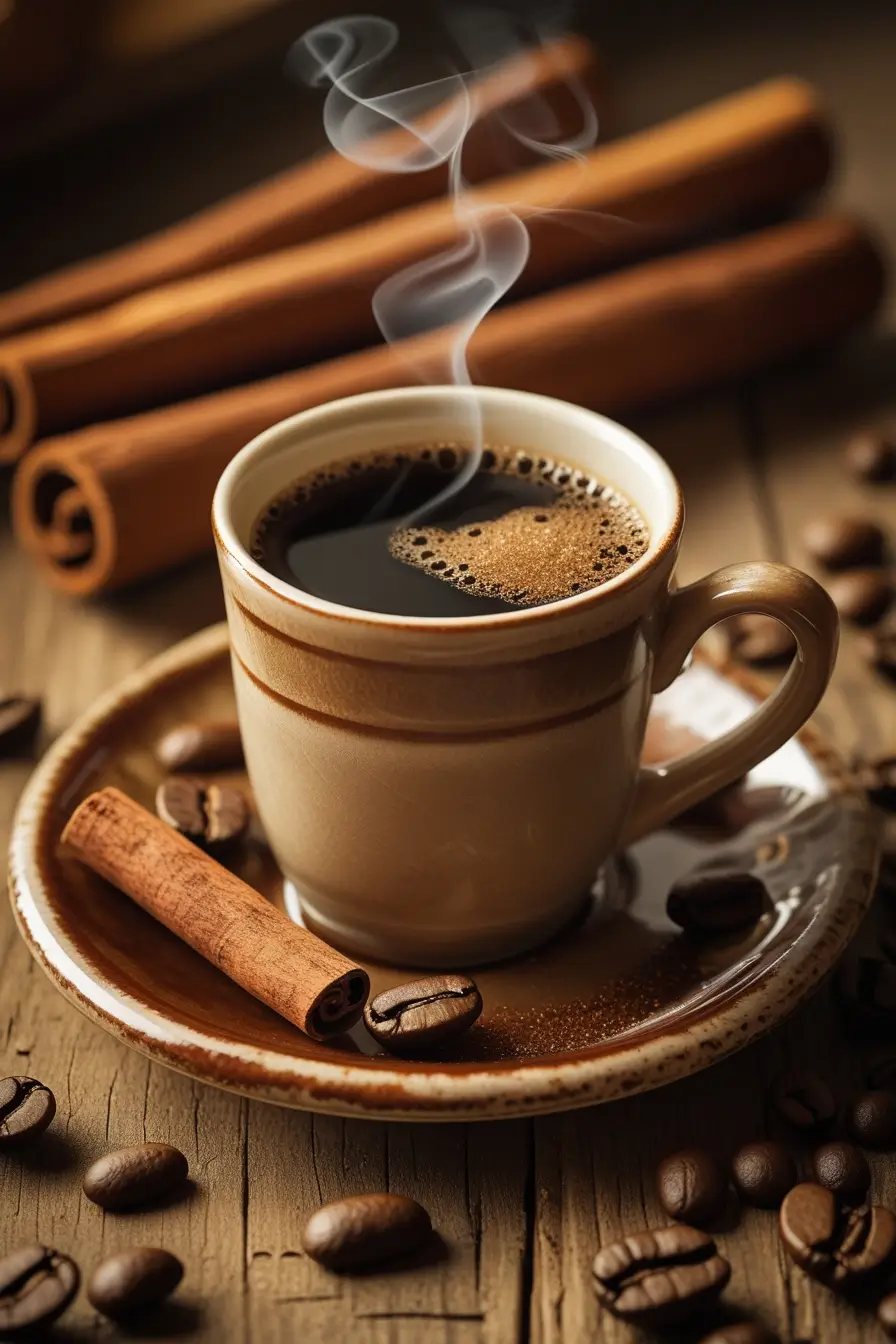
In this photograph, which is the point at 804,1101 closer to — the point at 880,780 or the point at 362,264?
the point at 880,780

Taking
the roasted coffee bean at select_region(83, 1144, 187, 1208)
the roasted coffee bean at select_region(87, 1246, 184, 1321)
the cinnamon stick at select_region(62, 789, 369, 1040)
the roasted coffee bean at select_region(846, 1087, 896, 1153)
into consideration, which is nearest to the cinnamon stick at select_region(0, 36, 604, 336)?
the cinnamon stick at select_region(62, 789, 369, 1040)

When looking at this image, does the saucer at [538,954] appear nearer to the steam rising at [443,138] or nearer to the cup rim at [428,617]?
the cup rim at [428,617]

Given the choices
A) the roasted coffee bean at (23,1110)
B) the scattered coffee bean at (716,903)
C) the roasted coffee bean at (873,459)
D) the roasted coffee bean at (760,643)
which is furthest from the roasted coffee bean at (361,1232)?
the roasted coffee bean at (873,459)

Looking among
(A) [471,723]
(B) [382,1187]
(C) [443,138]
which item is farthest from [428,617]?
(C) [443,138]

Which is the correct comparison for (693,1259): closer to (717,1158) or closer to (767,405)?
(717,1158)

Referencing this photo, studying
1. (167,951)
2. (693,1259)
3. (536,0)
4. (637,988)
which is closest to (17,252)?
(536,0)

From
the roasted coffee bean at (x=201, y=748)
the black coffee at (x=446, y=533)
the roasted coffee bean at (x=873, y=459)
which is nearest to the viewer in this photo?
the black coffee at (x=446, y=533)
